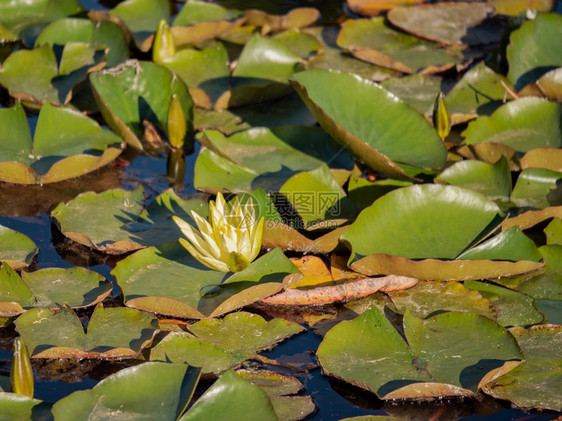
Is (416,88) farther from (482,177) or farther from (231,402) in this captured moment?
(231,402)

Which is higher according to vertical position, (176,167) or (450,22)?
(450,22)

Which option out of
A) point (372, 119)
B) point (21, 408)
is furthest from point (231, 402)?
point (372, 119)

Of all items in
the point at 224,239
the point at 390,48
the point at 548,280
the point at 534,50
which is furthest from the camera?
the point at 390,48

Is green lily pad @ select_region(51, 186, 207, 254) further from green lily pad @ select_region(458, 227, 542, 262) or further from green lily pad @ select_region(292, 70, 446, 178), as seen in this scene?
green lily pad @ select_region(458, 227, 542, 262)

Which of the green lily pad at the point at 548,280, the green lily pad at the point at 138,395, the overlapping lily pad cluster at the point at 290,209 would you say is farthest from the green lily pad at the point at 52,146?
the green lily pad at the point at 548,280

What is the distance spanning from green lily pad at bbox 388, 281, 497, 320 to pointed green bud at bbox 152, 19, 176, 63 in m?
2.41

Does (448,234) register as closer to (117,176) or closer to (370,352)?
(370,352)

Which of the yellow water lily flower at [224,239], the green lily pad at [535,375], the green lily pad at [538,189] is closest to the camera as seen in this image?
the green lily pad at [535,375]

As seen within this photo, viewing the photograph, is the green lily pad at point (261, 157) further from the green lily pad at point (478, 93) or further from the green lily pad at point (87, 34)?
the green lily pad at point (87, 34)

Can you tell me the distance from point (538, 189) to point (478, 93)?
997mm

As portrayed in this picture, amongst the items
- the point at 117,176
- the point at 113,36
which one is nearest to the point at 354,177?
the point at 117,176

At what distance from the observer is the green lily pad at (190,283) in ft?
8.80

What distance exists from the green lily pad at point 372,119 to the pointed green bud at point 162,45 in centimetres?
123

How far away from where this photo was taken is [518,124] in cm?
388
